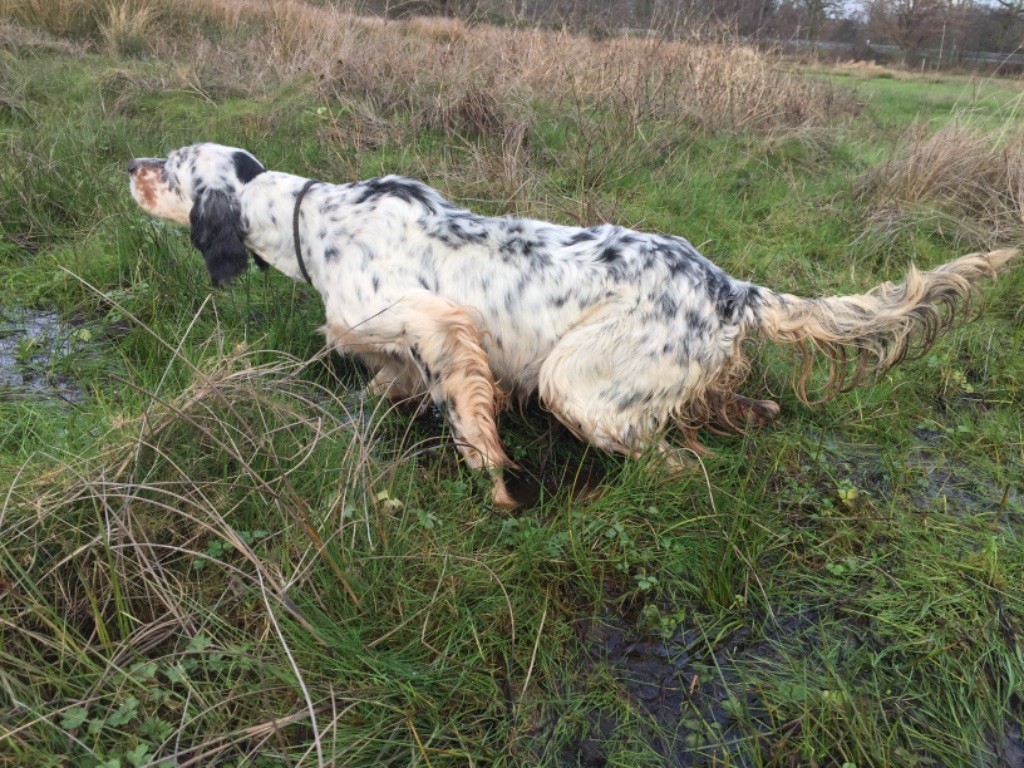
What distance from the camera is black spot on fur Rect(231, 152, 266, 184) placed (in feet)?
10.9

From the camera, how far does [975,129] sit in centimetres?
566

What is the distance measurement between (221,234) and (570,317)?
173cm

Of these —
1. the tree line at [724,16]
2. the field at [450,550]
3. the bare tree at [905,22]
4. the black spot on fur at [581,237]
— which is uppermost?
the bare tree at [905,22]

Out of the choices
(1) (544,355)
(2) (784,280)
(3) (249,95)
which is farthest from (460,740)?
(3) (249,95)

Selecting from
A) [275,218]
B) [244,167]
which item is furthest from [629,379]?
[244,167]

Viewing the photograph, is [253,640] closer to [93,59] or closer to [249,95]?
[249,95]

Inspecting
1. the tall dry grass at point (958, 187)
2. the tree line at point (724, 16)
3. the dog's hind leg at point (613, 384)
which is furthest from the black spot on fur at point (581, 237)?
the tree line at point (724, 16)

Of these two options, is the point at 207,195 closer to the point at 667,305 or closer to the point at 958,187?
the point at 667,305

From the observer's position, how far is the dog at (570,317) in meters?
2.82

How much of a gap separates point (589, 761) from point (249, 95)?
287 inches

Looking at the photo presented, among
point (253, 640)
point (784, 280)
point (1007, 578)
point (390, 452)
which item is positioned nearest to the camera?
point (253, 640)

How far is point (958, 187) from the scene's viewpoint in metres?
5.19

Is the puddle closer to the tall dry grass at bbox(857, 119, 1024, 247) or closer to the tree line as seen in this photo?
the tree line

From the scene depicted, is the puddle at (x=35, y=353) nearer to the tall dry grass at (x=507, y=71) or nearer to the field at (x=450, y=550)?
the field at (x=450, y=550)
